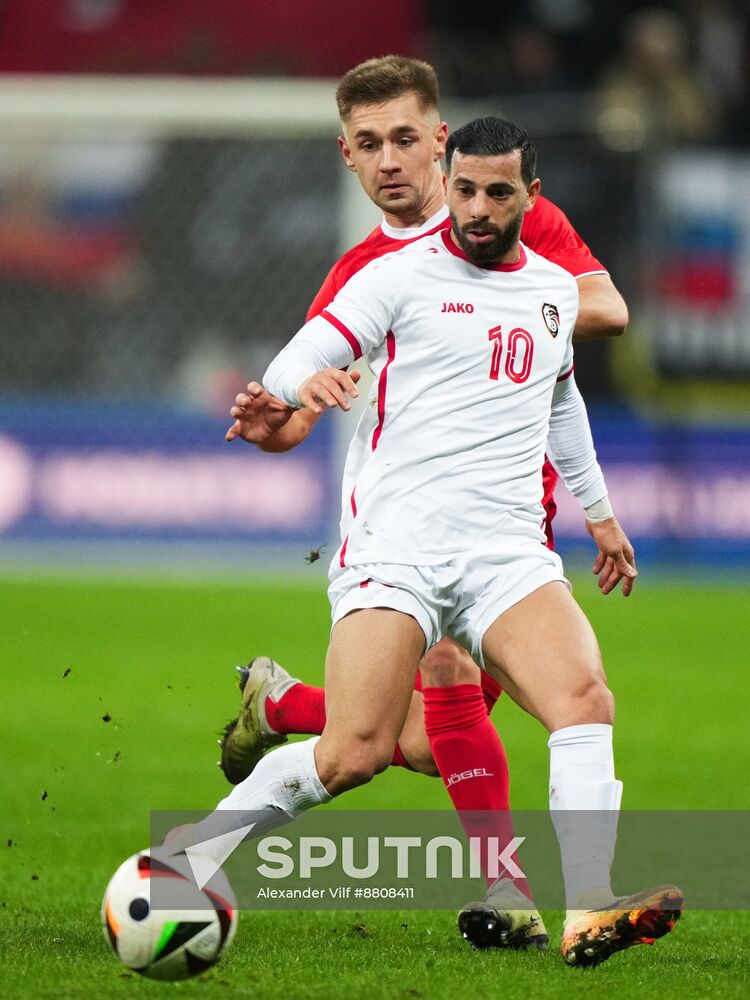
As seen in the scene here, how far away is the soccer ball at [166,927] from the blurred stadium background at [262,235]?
374 inches

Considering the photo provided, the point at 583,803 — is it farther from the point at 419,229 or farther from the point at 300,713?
the point at 419,229

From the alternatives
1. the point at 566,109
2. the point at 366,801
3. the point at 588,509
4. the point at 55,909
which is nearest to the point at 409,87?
the point at 588,509

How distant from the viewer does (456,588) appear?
14.5 ft

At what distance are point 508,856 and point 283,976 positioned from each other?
817 millimetres

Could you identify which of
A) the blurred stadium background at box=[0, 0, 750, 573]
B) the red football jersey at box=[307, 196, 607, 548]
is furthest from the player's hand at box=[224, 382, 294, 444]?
the blurred stadium background at box=[0, 0, 750, 573]

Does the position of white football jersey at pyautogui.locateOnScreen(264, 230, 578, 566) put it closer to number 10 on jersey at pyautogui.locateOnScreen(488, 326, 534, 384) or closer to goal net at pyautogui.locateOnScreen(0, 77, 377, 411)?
number 10 on jersey at pyautogui.locateOnScreen(488, 326, 534, 384)

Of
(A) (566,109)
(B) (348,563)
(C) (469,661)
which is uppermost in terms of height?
(A) (566,109)

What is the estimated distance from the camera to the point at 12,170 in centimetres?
1706

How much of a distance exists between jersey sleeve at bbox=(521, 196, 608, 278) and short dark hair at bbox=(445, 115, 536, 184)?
49 centimetres

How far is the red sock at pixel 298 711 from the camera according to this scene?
5.20m

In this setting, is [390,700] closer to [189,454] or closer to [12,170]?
[189,454]

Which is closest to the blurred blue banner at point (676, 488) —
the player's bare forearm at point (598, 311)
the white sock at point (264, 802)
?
the player's bare forearm at point (598, 311)

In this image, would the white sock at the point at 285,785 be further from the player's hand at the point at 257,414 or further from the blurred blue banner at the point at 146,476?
the blurred blue banner at the point at 146,476

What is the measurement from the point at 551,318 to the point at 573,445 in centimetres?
45
